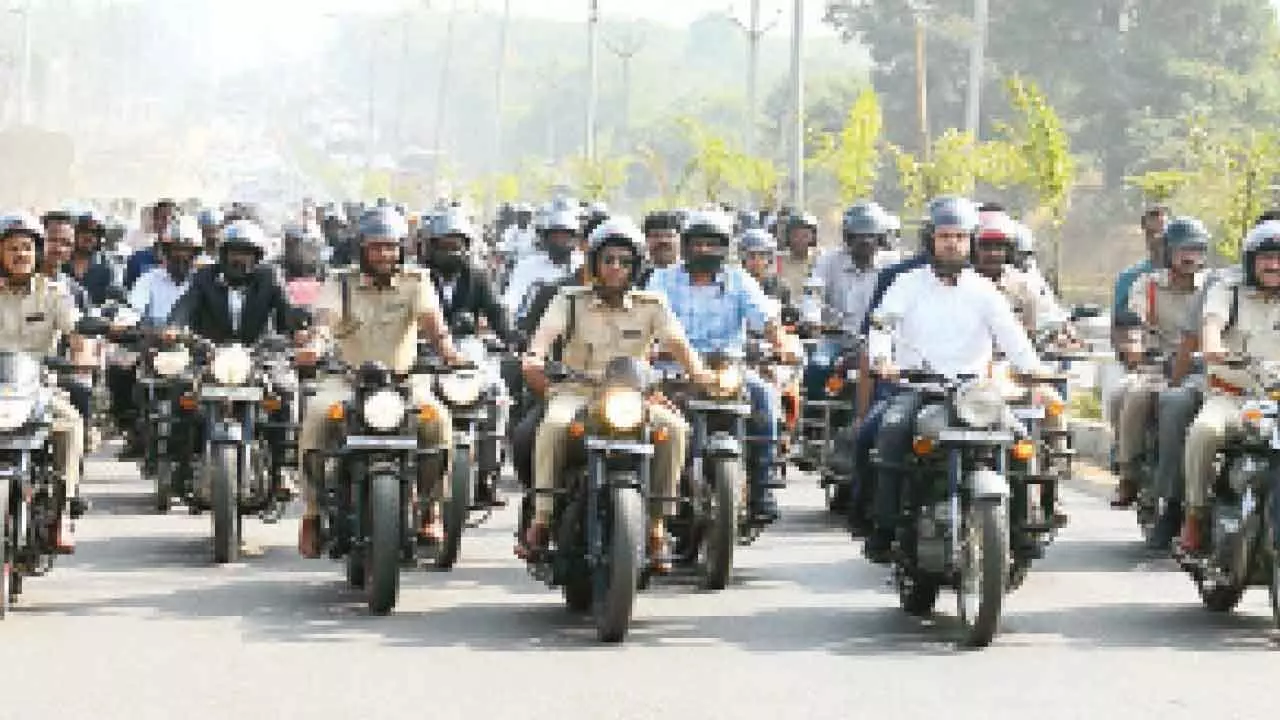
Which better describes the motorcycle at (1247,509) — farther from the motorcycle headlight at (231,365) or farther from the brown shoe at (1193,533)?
the motorcycle headlight at (231,365)

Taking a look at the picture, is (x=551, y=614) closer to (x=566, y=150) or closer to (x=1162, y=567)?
(x=1162, y=567)

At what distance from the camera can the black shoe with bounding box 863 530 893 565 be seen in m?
11.6

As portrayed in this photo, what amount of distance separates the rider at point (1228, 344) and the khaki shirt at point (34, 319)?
5.27 m

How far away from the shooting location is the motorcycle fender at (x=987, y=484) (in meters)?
10.6

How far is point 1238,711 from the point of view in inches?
367

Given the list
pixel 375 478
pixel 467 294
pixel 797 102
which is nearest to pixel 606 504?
pixel 375 478

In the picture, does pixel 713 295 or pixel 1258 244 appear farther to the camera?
pixel 713 295

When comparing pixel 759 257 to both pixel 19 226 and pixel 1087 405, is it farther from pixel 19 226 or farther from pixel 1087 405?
pixel 1087 405

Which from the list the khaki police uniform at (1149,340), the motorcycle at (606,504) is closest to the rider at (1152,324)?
the khaki police uniform at (1149,340)

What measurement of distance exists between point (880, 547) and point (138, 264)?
942 centimetres

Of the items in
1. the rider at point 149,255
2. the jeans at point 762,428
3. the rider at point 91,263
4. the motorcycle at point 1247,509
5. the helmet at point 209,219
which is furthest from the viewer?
the helmet at point 209,219

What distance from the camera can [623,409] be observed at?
1094 cm

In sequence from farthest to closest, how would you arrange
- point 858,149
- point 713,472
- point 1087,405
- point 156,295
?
point 858,149
point 1087,405
point 156,295
point 713,472

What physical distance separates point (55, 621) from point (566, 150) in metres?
153
